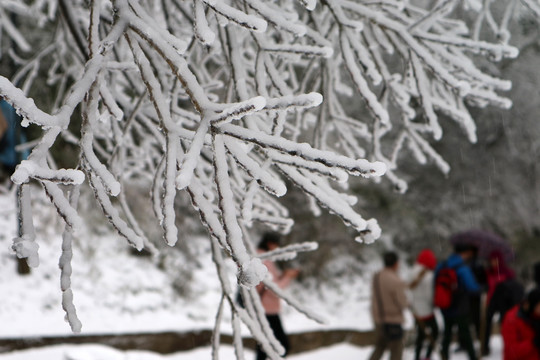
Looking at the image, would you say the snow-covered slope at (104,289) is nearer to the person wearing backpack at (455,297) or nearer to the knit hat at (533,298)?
the person wearing backpack at (455,297)

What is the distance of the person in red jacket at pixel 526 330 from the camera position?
3.92 metres

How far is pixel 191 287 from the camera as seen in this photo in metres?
9.23

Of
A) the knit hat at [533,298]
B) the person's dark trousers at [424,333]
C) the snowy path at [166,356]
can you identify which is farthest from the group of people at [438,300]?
the knit hat at [533,298]

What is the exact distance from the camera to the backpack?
6.29 m

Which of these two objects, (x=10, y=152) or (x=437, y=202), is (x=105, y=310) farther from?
(x=437, y=202)

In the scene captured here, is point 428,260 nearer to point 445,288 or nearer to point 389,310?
point 445,288

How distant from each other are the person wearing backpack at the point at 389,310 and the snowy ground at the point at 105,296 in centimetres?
210

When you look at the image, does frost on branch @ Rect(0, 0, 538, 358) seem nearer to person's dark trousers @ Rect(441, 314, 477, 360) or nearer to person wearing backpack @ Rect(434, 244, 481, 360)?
person wearing backpack @ Rect(434, 244, 481, 360)

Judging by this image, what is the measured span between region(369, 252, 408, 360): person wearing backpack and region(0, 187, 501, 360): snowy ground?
2.10 metres

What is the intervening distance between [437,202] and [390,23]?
476 inches

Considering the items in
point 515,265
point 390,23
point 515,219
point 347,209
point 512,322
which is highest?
point 390,23

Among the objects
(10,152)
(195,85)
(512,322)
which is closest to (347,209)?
(195,85)

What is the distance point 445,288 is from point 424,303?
38 centimetres

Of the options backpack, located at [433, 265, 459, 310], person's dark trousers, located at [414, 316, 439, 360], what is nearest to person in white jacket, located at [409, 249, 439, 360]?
person's dark trousers, located at [414, 316, 439, 360]
